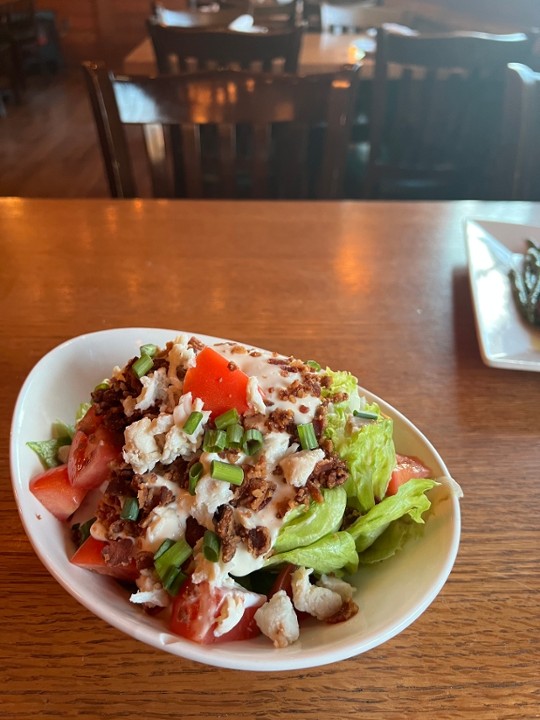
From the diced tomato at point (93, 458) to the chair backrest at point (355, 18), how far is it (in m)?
2.99

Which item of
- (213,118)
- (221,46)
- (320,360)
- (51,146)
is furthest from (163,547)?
(51,146)

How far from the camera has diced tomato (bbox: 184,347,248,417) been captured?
63 cm

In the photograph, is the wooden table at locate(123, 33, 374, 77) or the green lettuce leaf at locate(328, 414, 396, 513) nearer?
the green lettuce leaf at locate(328, 414, 396, 513)

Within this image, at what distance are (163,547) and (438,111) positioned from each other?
200 cm

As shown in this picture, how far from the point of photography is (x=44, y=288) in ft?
3.90

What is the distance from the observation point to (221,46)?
6.20 feet

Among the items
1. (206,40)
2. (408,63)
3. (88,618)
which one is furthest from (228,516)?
(408,63)

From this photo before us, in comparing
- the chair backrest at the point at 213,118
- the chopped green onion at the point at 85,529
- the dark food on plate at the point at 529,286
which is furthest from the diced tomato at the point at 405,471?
the chair backrest at the point at 213,118

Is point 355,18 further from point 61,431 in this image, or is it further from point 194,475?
point 194,475

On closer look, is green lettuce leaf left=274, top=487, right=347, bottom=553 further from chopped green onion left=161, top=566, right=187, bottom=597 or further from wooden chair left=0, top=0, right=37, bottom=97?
wooden chair left=0, top=0, right=37, bottom=97

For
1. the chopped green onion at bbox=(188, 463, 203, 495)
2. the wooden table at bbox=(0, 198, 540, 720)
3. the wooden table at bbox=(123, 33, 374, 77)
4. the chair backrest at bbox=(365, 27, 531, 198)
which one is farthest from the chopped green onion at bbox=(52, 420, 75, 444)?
the wooden table at bbox=(123, 33, 374, 77)

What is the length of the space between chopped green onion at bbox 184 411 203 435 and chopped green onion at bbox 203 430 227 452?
18 millimetres

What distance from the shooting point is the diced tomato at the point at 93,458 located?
2.12 ft

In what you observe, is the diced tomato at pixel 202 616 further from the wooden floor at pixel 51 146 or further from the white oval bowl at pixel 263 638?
A: the wooden floor at pixel 51 146
